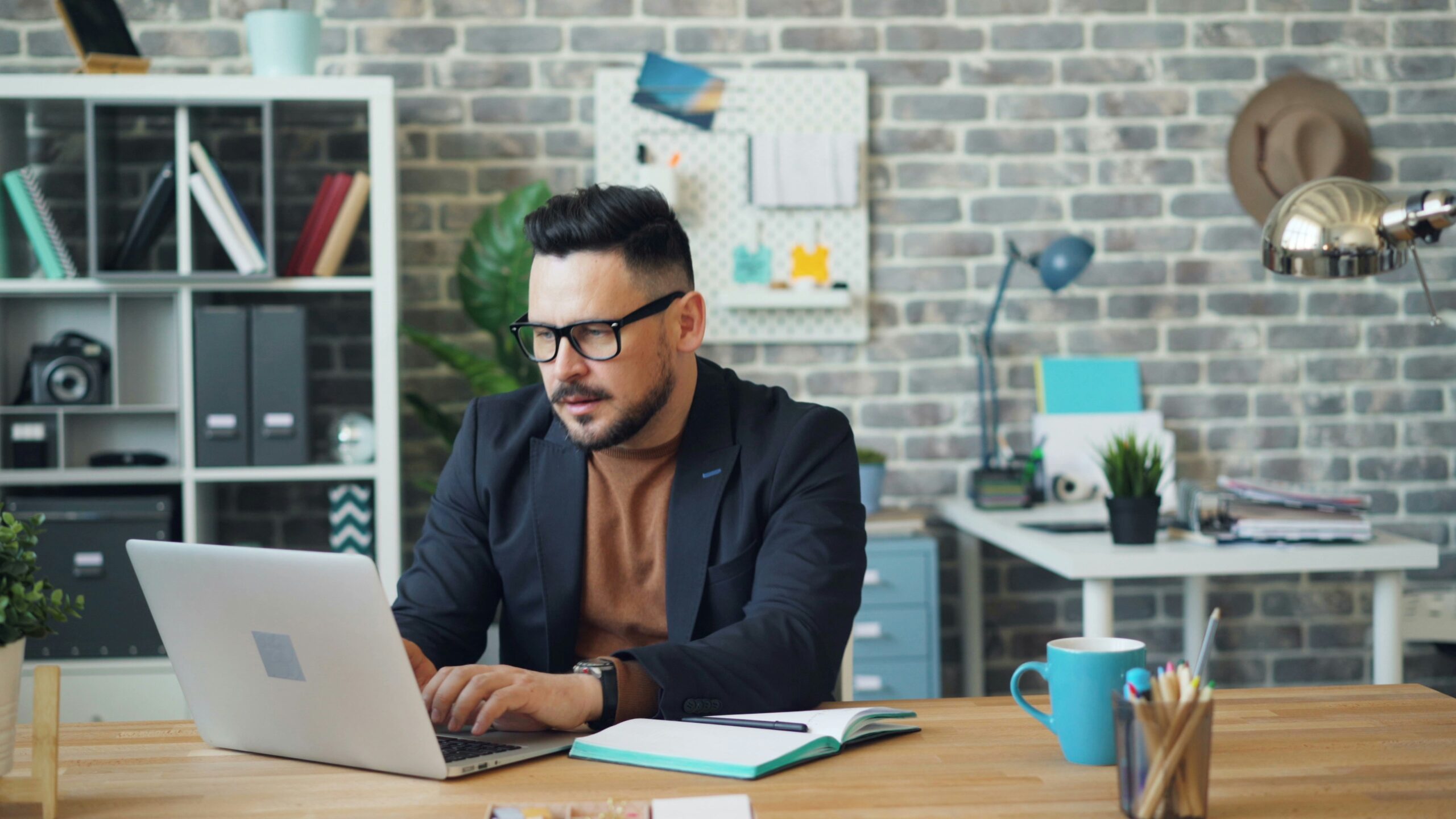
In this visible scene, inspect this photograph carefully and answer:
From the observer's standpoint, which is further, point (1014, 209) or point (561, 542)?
point (1014, 209)

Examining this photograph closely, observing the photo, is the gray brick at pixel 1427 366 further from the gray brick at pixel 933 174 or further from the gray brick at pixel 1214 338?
the gray brick at pixel 933 174

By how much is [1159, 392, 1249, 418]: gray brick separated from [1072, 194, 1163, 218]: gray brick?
1.66 ft

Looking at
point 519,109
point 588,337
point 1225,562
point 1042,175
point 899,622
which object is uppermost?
point 519,109

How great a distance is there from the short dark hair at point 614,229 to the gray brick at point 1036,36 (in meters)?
1.90

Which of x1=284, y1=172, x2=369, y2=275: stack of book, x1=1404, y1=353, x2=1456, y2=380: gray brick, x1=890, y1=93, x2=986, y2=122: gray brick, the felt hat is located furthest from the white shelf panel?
x1=1404, y1=353, x2=1456, y2=380: gray brick

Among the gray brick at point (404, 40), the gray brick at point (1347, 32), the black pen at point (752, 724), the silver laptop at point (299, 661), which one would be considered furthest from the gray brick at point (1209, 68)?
the silver laptop at point (299, 661)

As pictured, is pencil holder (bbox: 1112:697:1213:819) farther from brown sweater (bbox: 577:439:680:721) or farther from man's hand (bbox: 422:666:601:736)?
brown sweater (bbox: 577:439:680:721)

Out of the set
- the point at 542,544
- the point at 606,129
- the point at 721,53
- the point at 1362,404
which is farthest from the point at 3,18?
the point at 1362,404

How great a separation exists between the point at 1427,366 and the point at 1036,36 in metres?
1.41

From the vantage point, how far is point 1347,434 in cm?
331

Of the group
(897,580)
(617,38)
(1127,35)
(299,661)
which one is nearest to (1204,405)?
(1127,35)

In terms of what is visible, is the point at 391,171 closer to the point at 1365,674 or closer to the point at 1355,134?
the point at 1355,134

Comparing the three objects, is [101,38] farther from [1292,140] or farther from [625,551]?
[1292,140]

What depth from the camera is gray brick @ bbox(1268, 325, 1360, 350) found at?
3297mm
